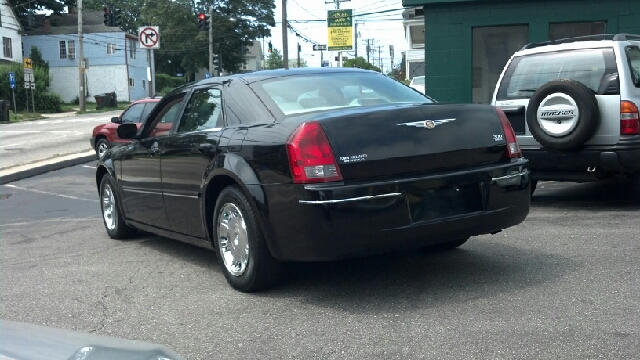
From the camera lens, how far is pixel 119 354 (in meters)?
2.11

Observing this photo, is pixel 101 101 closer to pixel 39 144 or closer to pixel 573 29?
pixel 39 144

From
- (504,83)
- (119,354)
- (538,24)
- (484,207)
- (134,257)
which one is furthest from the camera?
(538,24)

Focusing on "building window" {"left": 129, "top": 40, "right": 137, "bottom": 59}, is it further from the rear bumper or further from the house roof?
the rear bumper

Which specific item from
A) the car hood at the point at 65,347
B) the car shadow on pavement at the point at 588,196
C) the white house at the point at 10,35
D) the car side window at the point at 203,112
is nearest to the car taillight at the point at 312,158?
the car side window at the point at 203,112

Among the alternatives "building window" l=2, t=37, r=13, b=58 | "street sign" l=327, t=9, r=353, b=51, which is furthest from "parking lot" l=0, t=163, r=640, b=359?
"building window" l=2, t=37, r=13, b=58

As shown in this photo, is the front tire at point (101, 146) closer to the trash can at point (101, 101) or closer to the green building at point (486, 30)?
the green building at point (486, 30)

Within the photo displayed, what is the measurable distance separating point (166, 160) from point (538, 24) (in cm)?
1046

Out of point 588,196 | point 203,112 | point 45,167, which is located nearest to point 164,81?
point 45,167

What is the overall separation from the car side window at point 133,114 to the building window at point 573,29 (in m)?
8.80

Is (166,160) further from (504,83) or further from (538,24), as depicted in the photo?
(538,24)

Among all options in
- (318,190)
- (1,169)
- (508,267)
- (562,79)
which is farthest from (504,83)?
(1,169)

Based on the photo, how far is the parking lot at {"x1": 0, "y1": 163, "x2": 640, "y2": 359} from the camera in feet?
14.0

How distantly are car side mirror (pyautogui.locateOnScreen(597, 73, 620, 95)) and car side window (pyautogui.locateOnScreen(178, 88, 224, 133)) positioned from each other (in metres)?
4.21

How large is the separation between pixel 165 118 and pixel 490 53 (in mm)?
10022
